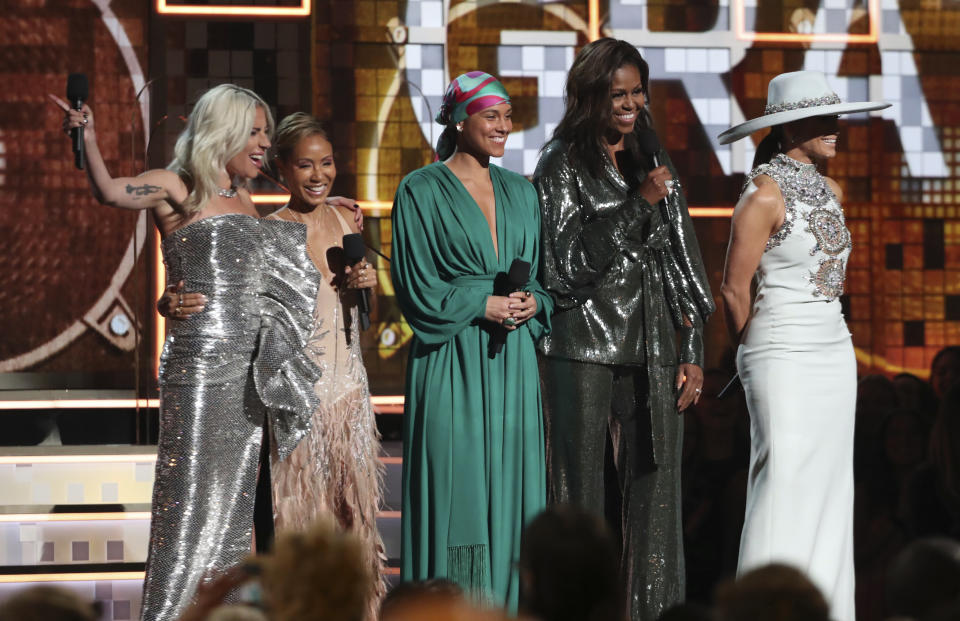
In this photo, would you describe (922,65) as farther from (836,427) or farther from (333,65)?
(836,427)

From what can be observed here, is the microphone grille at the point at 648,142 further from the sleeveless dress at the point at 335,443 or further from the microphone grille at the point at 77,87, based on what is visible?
the microphone grille at the point at 77,87

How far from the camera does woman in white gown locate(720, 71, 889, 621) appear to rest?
301cm

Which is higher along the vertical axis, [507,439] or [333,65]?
[333,65]

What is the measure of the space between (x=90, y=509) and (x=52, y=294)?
77.5 inches

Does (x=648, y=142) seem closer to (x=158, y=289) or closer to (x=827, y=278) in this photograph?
(x=827, y=278)

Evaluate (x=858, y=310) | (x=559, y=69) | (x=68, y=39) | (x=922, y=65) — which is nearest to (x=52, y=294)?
(x=68, y=39)

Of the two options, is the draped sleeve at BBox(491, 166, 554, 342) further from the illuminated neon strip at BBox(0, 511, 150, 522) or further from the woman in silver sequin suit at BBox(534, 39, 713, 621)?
the illuminated neon strip at BBox(0, 511, 150, 522)

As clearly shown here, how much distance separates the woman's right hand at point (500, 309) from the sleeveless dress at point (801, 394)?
608 millimetres

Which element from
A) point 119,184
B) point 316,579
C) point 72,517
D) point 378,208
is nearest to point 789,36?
point 378,208

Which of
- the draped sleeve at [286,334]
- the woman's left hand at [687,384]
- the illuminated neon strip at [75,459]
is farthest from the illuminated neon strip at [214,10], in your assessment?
the woman's left hand at [687,384]

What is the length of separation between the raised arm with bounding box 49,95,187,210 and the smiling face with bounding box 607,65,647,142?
3.53ft

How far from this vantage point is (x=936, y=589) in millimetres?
1088

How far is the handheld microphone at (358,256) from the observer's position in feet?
10.3

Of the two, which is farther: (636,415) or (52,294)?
(52,294)
